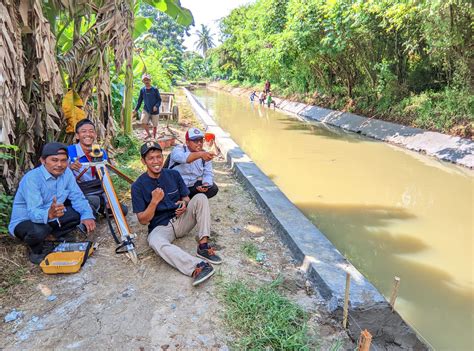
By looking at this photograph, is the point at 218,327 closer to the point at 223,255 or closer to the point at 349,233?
the point at 223,255

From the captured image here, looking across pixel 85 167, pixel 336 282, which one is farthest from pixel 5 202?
pixel 336 282

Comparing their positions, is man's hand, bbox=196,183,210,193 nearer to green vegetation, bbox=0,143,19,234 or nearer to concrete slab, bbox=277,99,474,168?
green vegetation, bbox=0,143,19,234

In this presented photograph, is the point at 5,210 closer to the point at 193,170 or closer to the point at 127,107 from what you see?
the point at 193,170

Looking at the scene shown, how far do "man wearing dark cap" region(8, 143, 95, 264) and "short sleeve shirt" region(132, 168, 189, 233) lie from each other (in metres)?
0.60

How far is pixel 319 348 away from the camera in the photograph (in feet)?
7.64

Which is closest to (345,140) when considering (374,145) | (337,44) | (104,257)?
(374,145)

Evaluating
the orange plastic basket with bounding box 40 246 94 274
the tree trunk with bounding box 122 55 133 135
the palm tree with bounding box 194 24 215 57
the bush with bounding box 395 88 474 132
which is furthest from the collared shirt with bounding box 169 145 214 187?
the palm tree with bounding box 194 24 215 57

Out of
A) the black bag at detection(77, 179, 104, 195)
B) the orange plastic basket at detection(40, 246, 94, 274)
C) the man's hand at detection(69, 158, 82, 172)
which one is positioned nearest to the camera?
the orange plastic basket at detection(40, 246, 94, 274)

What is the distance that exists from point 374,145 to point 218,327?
911 centimetres

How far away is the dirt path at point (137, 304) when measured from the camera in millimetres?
2350

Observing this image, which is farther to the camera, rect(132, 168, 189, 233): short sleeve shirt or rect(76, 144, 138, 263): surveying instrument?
rect(76, 144, 138, 263): surveying instrument

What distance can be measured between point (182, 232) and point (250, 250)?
0.71 metres

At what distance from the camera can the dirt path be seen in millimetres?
2350

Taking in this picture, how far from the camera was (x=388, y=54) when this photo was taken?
12586 mm
